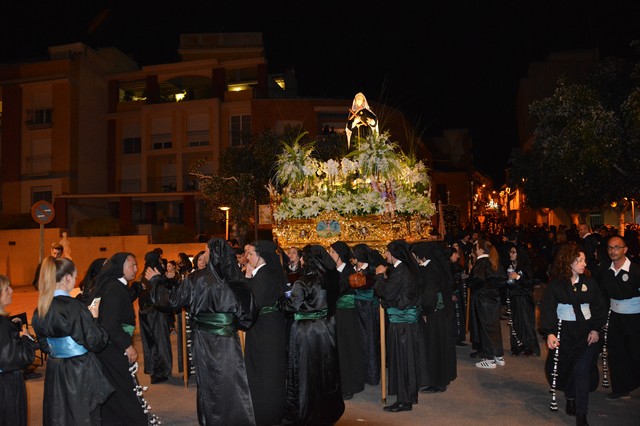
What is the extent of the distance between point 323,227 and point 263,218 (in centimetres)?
340

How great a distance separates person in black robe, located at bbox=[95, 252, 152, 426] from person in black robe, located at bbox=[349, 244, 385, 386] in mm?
3561

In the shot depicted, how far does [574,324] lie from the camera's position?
20.5ft

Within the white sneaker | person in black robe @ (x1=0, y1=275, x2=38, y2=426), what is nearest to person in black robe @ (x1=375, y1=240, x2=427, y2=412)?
the white sneaker

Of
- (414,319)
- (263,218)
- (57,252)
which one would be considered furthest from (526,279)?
(57,252)

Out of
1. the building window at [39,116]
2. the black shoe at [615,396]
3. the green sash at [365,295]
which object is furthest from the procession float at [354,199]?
the building window at [39,116]

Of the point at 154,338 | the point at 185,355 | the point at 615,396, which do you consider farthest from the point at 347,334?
the point at 615,396

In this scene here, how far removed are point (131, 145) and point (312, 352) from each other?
30.6 meters

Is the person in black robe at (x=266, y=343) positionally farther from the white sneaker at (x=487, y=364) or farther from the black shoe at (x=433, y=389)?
the white sneaker at (x=487, y=364)

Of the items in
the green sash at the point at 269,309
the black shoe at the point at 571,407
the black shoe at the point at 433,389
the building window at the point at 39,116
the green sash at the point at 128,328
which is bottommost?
the black shoe at the point at 433,389

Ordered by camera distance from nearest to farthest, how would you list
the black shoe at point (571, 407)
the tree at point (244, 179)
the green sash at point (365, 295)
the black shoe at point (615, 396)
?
the black shoe at point (571, 407), the black shoe at point (615, 396), the green sash at point (365, 295), the tree at point (244, 179)

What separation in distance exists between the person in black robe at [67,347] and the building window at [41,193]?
2877cm

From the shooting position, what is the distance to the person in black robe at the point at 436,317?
7734 millimetres

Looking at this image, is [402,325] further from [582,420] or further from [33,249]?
[33,249]

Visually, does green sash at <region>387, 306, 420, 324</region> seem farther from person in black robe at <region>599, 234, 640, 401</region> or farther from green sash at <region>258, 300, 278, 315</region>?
person in black robe at <region>599, 234, 640, 401</region>
